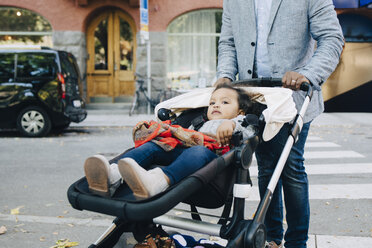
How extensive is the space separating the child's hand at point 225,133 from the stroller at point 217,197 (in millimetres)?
52

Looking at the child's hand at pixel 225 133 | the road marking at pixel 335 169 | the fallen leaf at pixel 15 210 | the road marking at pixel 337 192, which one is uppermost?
the child's hand at pixel 225 133

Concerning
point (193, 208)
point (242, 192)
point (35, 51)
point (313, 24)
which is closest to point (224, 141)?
point (242, 192)

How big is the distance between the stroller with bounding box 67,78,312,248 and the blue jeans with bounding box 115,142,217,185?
108 millimetres

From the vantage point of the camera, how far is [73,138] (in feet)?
33.3

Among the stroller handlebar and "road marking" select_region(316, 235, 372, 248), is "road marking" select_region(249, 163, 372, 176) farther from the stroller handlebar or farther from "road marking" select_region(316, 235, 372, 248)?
the stroller handlebar

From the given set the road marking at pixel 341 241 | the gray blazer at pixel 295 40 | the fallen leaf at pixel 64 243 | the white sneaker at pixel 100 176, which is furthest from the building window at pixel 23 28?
the white sneaker at pixel 100 176

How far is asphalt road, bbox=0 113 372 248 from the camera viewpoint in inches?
157

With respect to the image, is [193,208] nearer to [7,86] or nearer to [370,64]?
[7,86]

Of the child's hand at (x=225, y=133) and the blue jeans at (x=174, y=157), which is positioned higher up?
the child's hand at (x=225, y=133)

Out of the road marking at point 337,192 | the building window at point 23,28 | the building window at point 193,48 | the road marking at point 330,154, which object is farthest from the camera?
the building window at point 193,48

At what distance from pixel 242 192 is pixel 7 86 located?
9.25 metres

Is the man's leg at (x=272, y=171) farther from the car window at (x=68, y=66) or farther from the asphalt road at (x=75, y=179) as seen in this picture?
the car window at (x=68, y=66)

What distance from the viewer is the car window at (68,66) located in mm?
10592

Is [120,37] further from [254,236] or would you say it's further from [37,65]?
[254,236]
